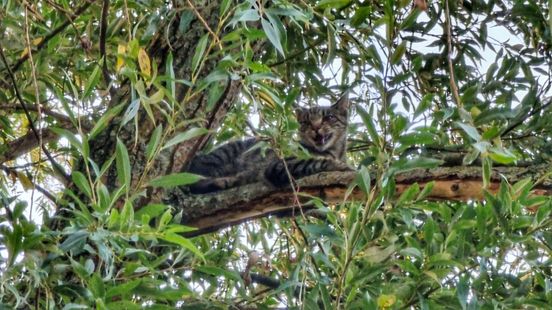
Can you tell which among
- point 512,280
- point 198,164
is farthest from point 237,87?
point 198,164

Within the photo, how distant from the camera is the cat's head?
4.31 m

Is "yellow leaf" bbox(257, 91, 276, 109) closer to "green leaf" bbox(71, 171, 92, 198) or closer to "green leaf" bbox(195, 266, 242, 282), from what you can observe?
"green leaf" bbox(195, 266, 242, 282)

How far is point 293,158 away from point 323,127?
0.75 m

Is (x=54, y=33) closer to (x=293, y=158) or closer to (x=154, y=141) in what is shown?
(x=154, y=141)

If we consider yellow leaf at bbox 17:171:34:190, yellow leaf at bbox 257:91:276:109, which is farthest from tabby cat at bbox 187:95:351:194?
yellow leaf at bbox 17:171:34:190

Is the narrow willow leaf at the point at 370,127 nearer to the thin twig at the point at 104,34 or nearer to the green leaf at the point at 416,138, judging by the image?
the green leaf at the point at 416,138

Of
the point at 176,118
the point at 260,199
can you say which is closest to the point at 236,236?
the point at 260,199

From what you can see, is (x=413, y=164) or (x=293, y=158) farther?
(x=293, y=158)

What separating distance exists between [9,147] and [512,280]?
167 cm

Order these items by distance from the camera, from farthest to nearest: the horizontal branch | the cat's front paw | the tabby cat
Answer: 1. the tabby cat
2. the cat's front paw
3. the horizontal branch

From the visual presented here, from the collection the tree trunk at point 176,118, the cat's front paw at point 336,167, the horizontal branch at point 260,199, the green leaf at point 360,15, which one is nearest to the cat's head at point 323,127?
the cat's front paw at point 336,167

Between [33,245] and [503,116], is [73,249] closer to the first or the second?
[33,245]

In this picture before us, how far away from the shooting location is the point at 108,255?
62.0 inches

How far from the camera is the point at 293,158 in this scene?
3697 millimetres
